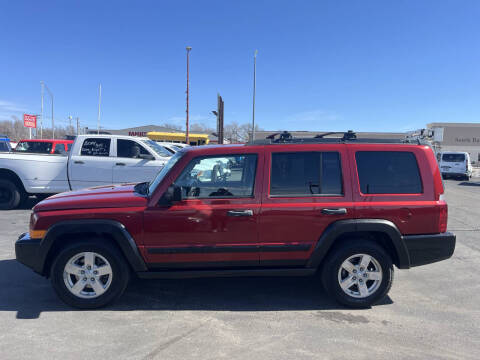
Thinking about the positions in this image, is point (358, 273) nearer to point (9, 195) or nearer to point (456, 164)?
point (9, 195)

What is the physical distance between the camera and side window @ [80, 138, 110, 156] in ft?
27.9

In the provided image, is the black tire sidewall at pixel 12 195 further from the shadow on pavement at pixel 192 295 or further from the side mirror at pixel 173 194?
the side mirror at pixel 173 194

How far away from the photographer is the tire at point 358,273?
3631mm

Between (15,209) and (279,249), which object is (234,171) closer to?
(279,249)

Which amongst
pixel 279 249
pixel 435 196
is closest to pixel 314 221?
pixel 279 249

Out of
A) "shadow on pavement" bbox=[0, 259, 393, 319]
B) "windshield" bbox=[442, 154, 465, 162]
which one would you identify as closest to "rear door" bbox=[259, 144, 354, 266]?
"shadow on pavement" bbox=[0, 259, 393, 319]

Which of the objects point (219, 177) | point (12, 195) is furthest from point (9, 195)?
point (219, 177)

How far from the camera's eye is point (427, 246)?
11.9 feet

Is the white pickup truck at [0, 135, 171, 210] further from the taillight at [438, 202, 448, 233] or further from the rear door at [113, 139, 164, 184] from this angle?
the taillight at [438, 202, 448, 233]

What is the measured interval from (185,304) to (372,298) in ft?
6.68

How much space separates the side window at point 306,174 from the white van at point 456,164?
21005 mm

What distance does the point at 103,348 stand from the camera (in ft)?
9.52

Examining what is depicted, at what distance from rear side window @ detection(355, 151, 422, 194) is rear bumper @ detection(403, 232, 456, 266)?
0.50 metres

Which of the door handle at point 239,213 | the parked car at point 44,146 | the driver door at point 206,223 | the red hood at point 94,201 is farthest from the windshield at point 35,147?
the door handle at point 239,213
